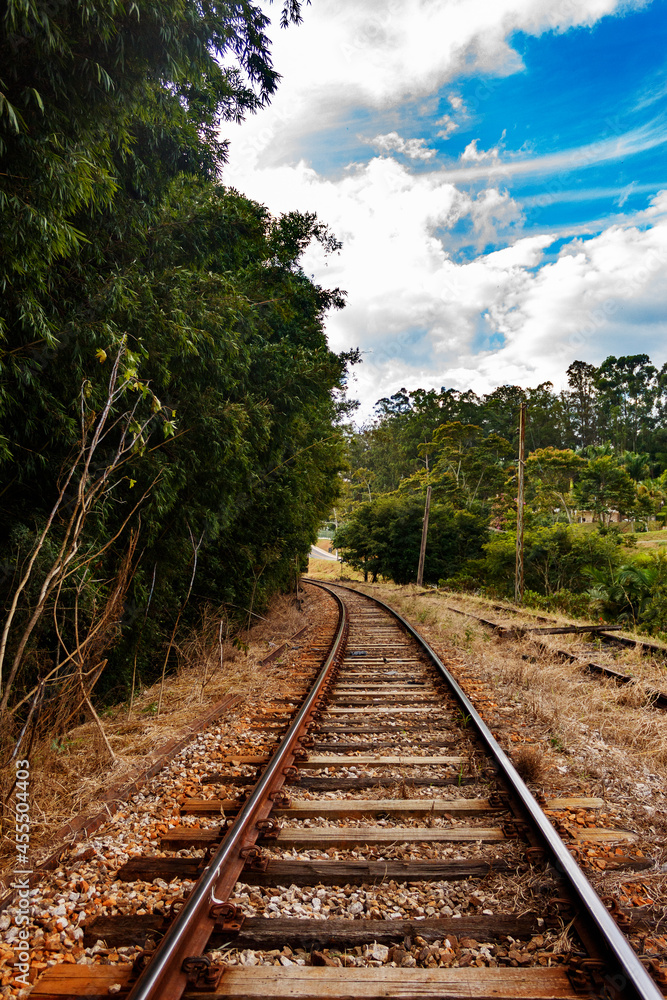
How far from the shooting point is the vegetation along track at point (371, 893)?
6.38 feet

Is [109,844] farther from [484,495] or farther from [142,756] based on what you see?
[484,495]

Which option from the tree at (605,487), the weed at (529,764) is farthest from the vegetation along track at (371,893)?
the tree at (605,487)

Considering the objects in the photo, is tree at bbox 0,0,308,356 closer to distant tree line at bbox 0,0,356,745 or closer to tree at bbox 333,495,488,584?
distant tree line at bbox 0,0,356,745

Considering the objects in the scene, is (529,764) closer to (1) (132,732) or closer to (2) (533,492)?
(1) (132,732)

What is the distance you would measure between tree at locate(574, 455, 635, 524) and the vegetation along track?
123ft

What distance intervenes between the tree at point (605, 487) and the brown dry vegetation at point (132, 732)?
3447 cm

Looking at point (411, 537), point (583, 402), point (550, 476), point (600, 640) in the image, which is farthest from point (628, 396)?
point (600, 640)

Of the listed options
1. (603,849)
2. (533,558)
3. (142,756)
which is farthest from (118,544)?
(533,558)

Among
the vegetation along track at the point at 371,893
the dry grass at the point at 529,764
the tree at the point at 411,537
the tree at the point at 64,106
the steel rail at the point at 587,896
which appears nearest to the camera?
the steel rail at the point at 587,896

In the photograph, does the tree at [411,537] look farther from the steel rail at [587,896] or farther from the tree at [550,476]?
the steel rail at [587,896]

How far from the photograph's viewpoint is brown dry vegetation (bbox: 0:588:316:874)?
10.9ft

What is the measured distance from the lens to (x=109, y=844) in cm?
298

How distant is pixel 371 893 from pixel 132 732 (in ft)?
10.0

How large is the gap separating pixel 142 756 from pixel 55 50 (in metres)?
4.59
